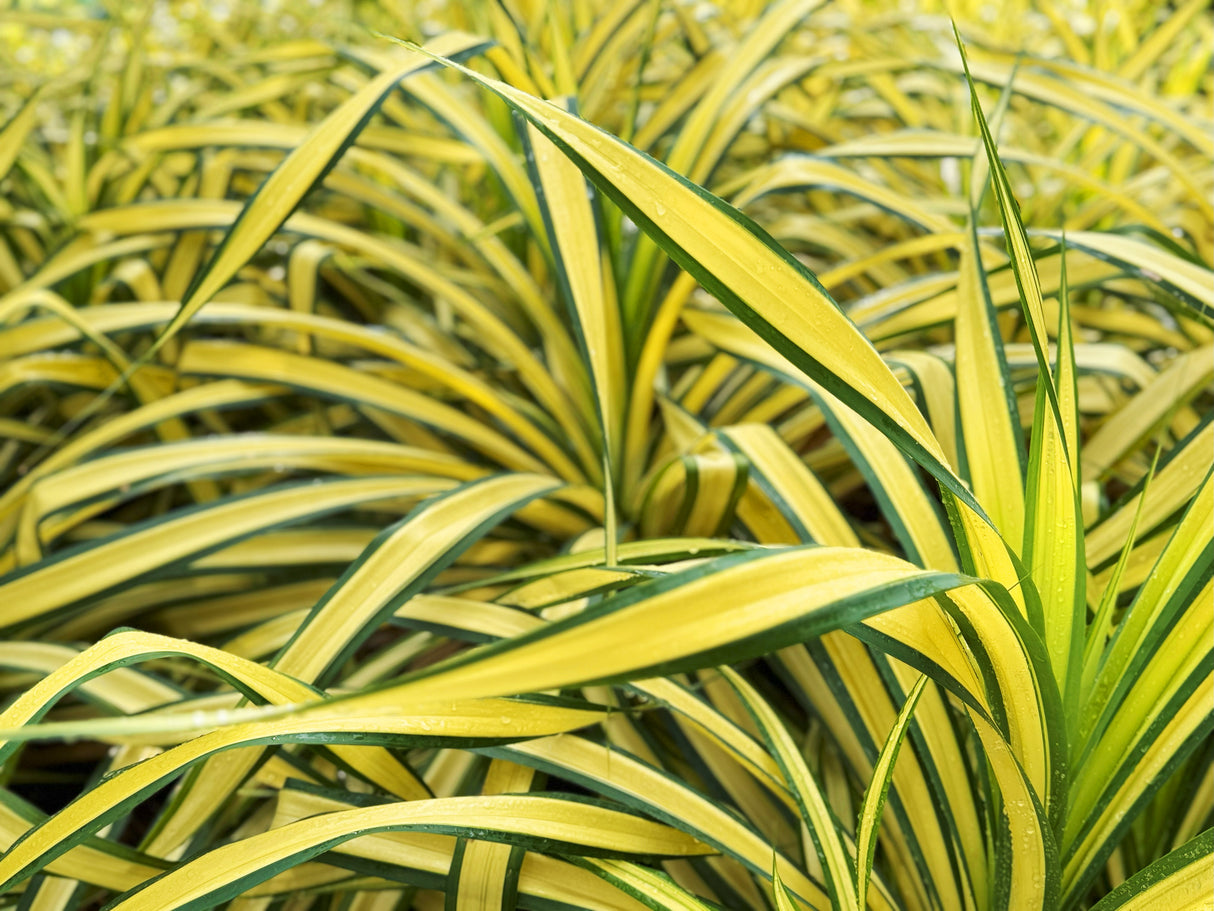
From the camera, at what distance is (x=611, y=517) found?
49 cm

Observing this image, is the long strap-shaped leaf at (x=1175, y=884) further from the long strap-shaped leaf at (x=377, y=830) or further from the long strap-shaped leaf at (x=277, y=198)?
the long strap-shaped leaf at (x=277, y=198)

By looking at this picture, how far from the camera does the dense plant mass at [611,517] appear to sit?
0.41 metres

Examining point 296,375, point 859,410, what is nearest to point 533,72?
point 296,375

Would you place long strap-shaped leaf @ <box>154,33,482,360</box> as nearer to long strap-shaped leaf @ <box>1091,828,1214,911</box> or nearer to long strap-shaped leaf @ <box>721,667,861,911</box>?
long strap-shaped leaf @ <box>721,667,861,911</box>

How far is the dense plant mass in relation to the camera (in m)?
0.41

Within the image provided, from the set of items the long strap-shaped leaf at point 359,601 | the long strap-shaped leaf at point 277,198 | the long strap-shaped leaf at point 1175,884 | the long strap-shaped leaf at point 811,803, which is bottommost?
the long strap-shaped leaf at point 1175,884

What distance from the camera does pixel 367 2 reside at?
79.7 inches

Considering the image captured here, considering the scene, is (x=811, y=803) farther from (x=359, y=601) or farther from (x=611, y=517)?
(x=359, y=601)

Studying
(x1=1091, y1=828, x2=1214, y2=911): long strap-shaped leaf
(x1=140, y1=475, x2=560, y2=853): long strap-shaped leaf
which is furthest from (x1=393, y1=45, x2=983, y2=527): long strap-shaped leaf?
(x1=140, y1=475, x2=560, y2=853): long strap-shaped leaf

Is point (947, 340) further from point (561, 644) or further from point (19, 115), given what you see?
point (19, 115)

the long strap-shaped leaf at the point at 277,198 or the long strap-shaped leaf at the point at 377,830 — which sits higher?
the long strap-shaped leaf at the point at 277,198

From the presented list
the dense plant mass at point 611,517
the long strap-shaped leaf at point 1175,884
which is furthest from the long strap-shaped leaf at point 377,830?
the long strap-shaped leaf at point 1175,884

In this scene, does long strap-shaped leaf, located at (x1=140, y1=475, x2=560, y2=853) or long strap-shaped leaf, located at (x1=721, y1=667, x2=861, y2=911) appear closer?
long strap-shaped leaf, located at (x1=721, y1=667, x2=861, y2=911)

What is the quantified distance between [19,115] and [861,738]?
1.03 meters
